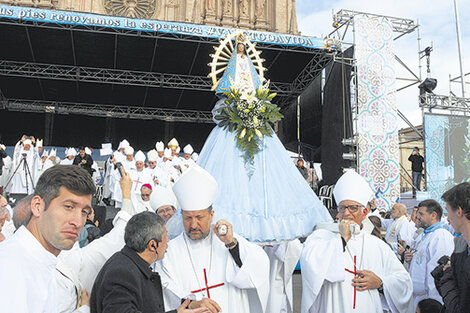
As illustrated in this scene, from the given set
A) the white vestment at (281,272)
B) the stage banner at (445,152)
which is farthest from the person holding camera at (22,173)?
the stage banner at (445,152)

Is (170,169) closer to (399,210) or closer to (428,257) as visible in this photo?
(399,210)

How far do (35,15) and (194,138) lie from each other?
9616 mm

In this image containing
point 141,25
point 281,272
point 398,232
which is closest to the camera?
point 281,272

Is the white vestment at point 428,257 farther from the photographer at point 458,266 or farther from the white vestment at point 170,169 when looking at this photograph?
the white vestment at point 170,169

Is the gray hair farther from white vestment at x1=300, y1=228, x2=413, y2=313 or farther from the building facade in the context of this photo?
the building facade

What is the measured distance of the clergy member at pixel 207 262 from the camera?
287 centimetres

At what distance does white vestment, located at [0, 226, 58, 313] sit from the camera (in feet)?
4.50

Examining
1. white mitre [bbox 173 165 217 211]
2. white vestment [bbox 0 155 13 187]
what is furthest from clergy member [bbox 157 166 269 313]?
white vestment [bbox 0 155 13 187]

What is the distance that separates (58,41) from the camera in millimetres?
14172

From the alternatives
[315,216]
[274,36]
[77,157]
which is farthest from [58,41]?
[315,216]

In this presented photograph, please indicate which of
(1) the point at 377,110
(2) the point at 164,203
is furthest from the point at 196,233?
(1) the point at 377,110

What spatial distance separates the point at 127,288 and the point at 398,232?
648 cm

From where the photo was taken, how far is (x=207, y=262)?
3014 mm

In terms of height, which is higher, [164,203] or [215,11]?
[215,11]
